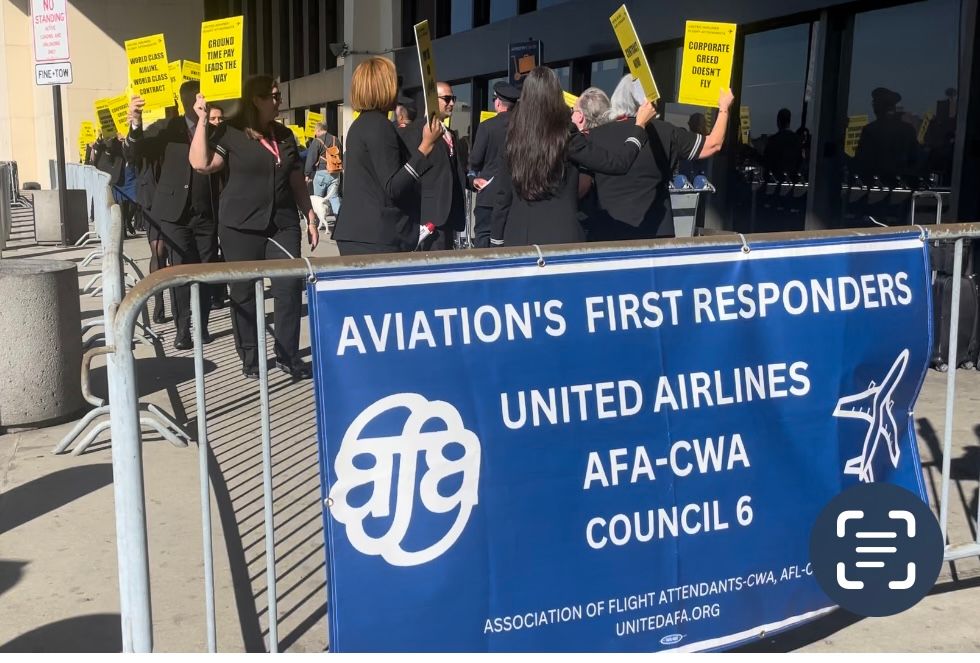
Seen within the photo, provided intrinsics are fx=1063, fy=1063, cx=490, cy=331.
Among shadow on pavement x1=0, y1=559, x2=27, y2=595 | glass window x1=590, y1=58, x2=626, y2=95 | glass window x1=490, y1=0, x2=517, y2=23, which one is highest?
glass window x1=490, y1=0, x2=517, y2=23

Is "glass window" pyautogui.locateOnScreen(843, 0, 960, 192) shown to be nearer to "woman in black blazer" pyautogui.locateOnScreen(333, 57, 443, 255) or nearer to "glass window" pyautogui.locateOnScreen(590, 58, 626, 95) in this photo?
"glass window" pyautogui.locateOnScreen(590, 58, 626, 95)

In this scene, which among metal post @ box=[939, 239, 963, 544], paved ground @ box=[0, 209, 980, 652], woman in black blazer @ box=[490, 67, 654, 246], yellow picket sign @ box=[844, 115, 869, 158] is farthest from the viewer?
yellow picket sign @ box=[844, 115, 869, 158]

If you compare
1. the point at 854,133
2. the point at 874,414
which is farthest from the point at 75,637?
the point at 854,133

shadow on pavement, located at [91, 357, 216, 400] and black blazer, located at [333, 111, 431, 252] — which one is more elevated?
black blazer, located at [333, 111, 431, 252]

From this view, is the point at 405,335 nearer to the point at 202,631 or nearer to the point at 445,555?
the point at 445,555

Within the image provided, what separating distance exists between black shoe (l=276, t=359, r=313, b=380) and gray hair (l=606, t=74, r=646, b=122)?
2.71 meters

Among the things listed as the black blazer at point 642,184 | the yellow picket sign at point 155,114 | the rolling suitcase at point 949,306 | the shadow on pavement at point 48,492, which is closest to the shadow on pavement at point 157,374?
the shadow on pavement at point 48,492

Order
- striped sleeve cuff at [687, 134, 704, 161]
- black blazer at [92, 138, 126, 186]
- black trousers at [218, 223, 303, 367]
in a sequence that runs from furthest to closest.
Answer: black blazer at [92, 138, 126, 186], black trousers at [218, 223, 303, 367], striped sleeve cuff at [687, 134, 704, 161]

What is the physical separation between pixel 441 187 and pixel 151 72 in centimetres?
342

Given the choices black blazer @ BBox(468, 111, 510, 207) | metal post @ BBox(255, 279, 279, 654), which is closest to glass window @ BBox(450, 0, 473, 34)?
black blazer @ BBox(468, 111, 510, 207)

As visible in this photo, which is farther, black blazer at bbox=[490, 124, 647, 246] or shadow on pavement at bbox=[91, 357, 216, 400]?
shadow on pavement at bbox=[91, 357, 216, 400]

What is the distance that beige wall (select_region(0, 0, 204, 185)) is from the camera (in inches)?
1225

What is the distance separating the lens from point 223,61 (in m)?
7.62

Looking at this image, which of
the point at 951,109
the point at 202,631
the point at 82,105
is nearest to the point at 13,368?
the point at 202,631
